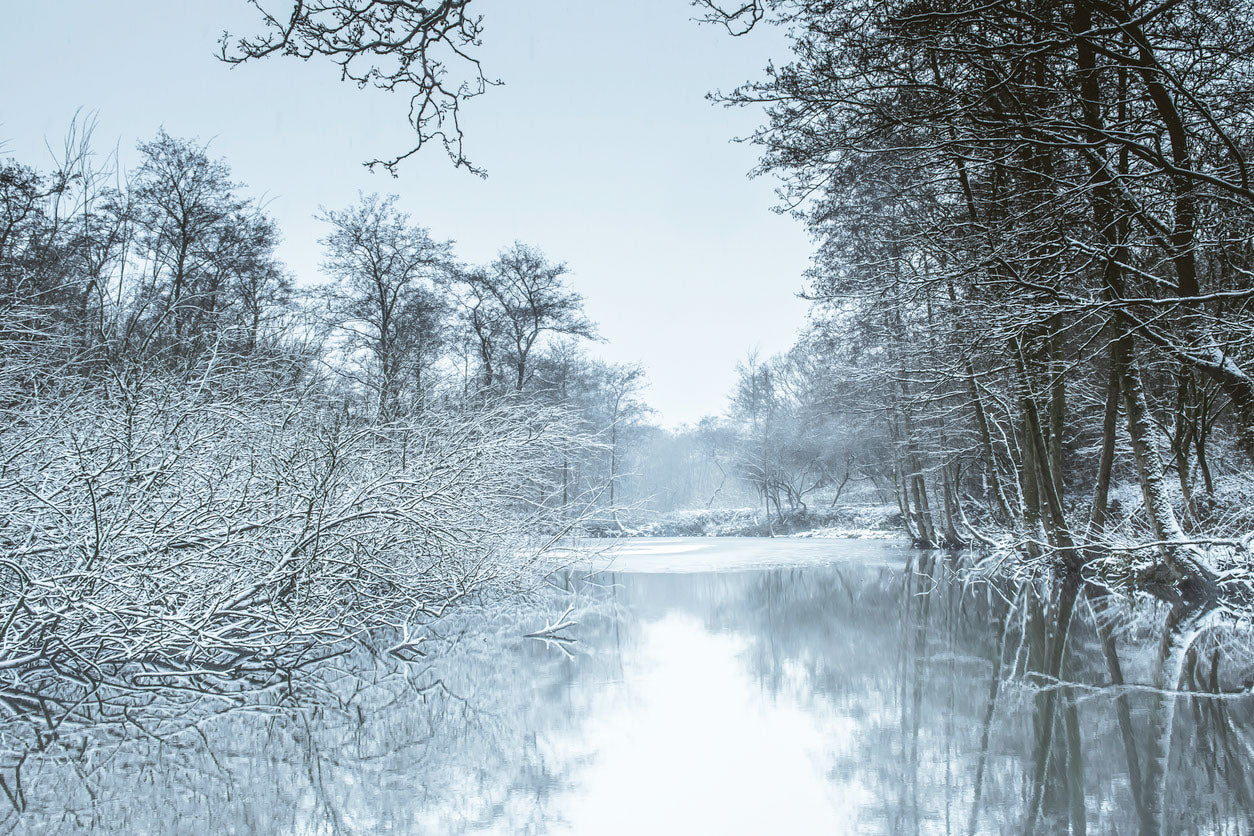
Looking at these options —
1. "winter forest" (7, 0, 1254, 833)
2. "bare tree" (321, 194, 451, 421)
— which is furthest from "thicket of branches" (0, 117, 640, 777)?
"bare tree" (321, 194, 451, 421)

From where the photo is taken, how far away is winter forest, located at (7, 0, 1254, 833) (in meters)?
3.51

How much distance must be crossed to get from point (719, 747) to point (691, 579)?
975 centimetres

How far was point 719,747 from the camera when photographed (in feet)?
14.1

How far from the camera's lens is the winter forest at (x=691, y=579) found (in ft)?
11.5

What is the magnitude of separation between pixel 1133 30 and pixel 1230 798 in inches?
163

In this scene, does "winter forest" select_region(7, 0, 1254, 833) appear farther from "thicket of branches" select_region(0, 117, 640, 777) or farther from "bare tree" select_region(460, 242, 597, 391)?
"bare tree" select_region(460, 242, 597, 391)

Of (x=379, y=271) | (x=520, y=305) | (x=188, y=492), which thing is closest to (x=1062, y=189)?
(x=188, y=492)

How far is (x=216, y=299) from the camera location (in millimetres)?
14820

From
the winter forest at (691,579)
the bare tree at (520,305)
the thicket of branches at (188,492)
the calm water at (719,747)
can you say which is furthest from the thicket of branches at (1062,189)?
the bare tree at (520,305)

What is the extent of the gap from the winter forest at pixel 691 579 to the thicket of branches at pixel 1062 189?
2.9 inches

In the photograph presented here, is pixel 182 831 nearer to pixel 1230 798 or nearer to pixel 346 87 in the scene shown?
pixel 346 87

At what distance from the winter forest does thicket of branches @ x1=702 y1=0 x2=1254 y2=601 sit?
0.07 metres

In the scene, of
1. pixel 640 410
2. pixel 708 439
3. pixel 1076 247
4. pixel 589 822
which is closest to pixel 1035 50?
pixel 1076 247

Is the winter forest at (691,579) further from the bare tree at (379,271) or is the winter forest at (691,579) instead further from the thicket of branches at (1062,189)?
the bare tree at (379,271)
